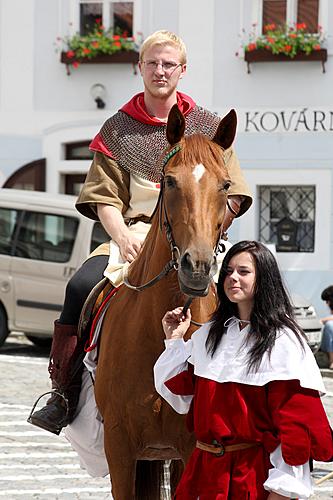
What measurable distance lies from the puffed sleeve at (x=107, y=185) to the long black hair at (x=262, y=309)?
4.37 feet

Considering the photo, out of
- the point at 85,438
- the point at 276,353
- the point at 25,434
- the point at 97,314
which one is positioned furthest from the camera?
the point at 25,434

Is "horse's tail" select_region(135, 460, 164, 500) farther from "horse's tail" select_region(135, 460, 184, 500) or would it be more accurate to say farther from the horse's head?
the horse's head

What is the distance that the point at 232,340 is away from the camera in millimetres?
4473

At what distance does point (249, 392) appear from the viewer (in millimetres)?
4301

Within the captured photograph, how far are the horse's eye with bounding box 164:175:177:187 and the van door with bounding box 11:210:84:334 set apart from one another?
11.2 m

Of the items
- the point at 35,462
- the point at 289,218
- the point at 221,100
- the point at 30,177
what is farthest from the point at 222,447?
the point at 30,177

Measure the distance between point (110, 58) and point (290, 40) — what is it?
311 cm

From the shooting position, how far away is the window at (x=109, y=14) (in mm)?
20078

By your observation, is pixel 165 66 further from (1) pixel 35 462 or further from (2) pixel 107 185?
(1) pixel 35 462

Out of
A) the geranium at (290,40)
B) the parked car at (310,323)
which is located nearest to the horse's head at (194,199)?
the parked car at (310,323)

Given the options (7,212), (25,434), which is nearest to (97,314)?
(25,434)

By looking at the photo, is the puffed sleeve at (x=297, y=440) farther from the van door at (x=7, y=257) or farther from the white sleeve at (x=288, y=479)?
the van door at (x=7, y=257)

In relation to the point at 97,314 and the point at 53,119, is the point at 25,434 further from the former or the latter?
the point at 53,119

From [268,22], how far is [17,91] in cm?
459
